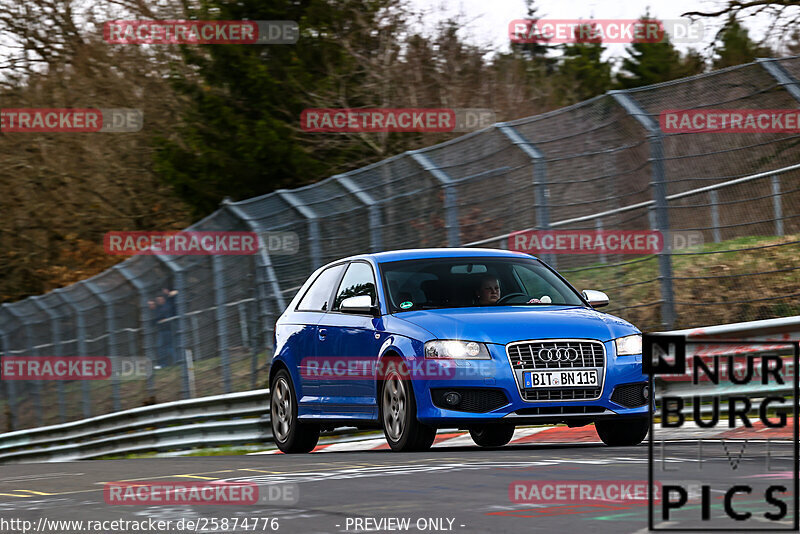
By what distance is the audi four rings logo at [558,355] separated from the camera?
31.8 ft

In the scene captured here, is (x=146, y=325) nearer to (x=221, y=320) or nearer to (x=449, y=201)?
(x=221, y=320)

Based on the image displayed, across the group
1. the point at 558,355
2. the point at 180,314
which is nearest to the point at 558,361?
the point at 558,355

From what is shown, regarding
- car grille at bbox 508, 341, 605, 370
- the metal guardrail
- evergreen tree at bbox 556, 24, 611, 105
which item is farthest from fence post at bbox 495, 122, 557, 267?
evergreen tree at bbox 556, 24, 611, 105

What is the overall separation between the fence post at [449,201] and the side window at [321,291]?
2249mm

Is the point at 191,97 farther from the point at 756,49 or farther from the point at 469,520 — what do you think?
the point at 469,520

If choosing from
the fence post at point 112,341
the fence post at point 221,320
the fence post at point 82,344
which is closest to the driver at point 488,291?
the fence post at point 221,320

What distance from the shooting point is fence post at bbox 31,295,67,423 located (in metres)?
26.4

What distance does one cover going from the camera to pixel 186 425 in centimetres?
1741

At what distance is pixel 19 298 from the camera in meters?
40.3

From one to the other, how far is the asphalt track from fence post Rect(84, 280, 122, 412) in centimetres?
1262

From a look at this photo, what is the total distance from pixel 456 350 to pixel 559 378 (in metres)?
0.73

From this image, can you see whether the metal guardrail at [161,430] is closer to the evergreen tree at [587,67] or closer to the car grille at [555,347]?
the car grille at [555,347]

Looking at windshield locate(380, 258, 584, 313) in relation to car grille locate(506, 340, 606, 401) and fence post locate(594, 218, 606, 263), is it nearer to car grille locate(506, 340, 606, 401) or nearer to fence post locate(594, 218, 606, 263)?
car grille locate(506, 340, 606, 401)

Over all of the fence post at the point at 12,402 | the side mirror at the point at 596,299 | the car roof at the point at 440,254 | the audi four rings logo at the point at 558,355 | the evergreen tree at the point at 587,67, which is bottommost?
the fence post at the point at 12,402
